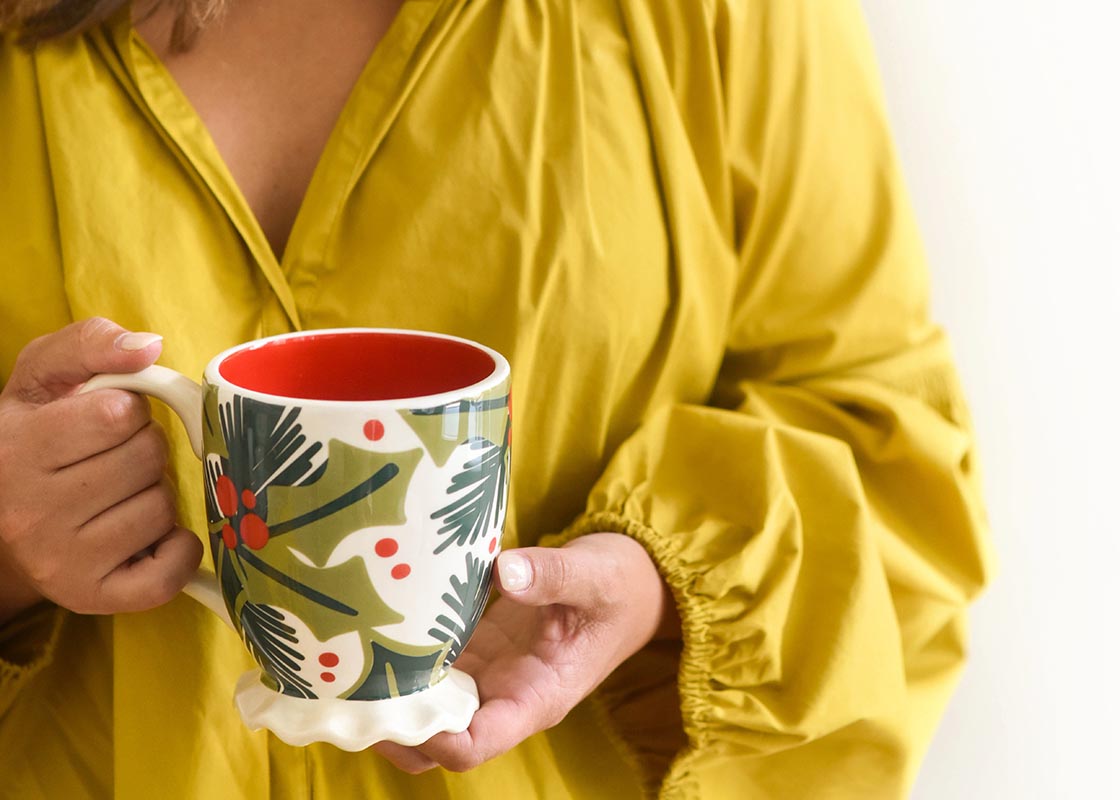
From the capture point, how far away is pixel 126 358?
20.0 inches

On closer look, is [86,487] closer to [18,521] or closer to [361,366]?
[18,521]

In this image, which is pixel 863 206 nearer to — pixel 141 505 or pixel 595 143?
pixel 595 143

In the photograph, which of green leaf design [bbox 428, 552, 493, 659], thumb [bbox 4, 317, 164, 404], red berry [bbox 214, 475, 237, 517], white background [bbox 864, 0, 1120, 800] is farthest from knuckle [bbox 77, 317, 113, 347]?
white background [bbox 864, 0, 1120, 800]

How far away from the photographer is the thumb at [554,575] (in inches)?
20.7

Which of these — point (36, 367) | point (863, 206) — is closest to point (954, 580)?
point (863, 206)

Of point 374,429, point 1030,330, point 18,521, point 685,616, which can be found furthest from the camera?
point 1030,330

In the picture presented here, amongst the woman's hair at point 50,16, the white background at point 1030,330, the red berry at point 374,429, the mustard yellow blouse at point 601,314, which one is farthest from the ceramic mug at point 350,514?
the white background at point 1030,330

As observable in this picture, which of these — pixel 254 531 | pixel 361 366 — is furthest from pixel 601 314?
pixel 254 531

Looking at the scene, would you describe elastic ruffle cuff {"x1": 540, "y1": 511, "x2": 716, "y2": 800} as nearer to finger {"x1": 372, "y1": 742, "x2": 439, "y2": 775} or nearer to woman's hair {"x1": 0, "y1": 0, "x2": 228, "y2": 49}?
finger {"x1": 372, "y1": 742, "x2": 439, "y2": 775}

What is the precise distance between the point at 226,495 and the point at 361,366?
0.35ft

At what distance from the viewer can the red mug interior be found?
20.9 inches

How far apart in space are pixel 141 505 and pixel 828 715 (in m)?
0.43

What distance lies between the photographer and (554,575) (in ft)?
1.82

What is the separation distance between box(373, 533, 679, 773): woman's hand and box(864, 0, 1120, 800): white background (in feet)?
1.45
